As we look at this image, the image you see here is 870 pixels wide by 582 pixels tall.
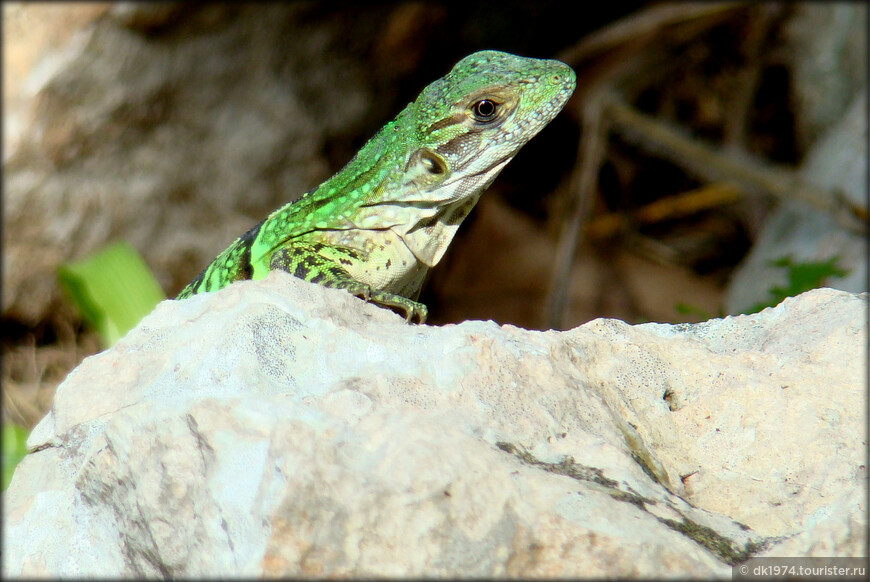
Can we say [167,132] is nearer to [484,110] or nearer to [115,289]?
[115,289]

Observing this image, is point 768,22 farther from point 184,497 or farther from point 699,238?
point 184,497

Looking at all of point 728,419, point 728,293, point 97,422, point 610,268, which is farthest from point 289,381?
point 610,268

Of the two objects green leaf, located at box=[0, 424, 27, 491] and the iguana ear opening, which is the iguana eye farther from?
green leaf, located at box=[0, 424, 27, 491]

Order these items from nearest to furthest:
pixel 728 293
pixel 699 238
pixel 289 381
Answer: pixel 289 381
pixel 728 293
pixel 699 238

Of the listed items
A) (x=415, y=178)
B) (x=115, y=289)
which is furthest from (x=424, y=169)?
(x=115, y=289)

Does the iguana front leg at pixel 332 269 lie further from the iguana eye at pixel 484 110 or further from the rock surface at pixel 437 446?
the iguana eye at pixel 484 110

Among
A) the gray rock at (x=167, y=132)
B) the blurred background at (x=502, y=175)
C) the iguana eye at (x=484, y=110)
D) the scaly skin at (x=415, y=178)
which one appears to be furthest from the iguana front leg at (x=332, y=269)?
the gray rock at (x=167, y=132)

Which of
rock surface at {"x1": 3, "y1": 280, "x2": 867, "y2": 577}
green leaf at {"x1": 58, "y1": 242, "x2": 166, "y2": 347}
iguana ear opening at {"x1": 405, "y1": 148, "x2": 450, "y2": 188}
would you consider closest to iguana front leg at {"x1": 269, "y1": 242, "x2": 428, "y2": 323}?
rock surface at {"x1": 3, "y1": 280, "x2": 867, "y2": 577}
